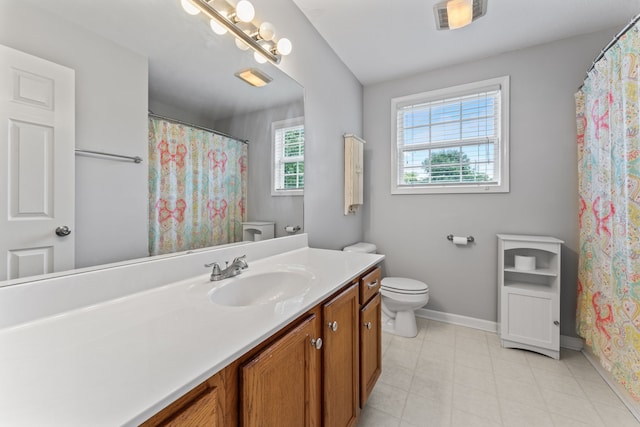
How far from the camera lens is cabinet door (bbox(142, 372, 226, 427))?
446 mm

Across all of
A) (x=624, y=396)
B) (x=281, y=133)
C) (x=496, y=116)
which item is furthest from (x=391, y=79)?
(x=624, y=396)

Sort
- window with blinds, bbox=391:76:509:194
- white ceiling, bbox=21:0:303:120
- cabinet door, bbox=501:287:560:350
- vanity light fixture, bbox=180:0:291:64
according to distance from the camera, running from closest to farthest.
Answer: white ceiling, bbox=21:0:303:120 → vanity light fixture, bbox=180:0:291:64 → cabinet door, bbox=501:287:560:350 → window with blinds, bbox=391:76:509:194

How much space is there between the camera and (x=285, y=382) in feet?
2.48

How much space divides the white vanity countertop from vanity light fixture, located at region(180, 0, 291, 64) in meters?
Result: 1.15

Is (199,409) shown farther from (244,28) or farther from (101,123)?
(244,28)

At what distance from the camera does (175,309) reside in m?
0.76

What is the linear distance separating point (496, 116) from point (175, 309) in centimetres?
285

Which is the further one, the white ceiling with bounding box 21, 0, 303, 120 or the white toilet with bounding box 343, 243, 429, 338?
the white toilet with bounding box 343, 243, 429, 338

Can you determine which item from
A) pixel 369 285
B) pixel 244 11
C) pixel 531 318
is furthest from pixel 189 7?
pixel 531 318

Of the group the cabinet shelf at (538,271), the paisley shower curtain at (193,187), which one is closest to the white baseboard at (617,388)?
the cabinet shelf at (538,271)

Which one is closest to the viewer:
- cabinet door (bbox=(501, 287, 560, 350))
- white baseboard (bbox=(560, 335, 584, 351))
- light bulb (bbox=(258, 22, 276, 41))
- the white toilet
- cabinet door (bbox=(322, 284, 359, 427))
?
cabinet door (bbox=(322, 284, 359, 427))

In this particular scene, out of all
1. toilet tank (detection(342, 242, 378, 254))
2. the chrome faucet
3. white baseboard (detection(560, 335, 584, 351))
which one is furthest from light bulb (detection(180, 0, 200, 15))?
white baseboard (detection(560, 335, 584, 351))

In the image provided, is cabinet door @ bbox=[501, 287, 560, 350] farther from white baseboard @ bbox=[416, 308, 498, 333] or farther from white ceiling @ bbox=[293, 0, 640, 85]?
white ceiling @ bbox=[293, 0, 640, 85]

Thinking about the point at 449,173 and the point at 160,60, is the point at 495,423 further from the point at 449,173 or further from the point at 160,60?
the point at 160,60
